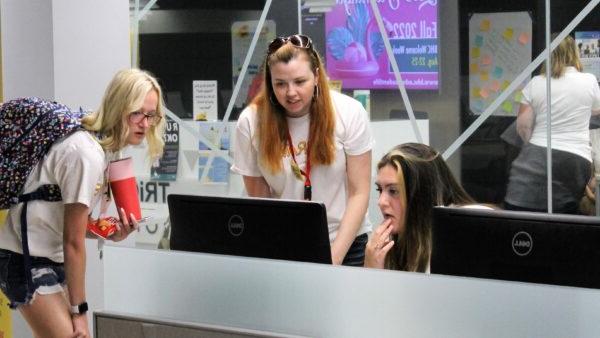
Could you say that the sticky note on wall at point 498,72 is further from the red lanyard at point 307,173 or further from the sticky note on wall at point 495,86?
the red lanyard at point 307,173

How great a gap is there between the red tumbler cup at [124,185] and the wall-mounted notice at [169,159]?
329 centimetres

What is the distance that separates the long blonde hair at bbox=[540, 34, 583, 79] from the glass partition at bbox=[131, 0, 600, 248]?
0.04m

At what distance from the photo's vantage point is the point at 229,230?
2.40 m

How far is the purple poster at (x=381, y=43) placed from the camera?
6008mm

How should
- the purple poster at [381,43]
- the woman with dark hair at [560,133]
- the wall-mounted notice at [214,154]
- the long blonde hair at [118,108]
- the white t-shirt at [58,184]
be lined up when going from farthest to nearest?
the wall-mounted notice at [214,154], the purple poster at [381,43], the woman with dark hair at [560,133], the long blonde hair at [118,108], the white t-shirt at [58,184]

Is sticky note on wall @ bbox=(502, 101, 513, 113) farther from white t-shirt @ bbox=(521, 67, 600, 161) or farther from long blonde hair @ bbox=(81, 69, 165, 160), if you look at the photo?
long blonde hair @ bbox=(81, 69, 165, 160)

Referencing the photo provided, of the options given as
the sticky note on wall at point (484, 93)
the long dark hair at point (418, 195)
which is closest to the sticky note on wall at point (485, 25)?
the sticky note on wall at point (484, 93)

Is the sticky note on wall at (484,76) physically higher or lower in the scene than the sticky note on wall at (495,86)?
higher

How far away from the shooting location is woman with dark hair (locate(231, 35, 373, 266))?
3387 millimetres

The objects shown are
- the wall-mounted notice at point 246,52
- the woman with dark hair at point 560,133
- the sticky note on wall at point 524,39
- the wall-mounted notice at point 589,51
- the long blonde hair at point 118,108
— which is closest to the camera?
the long blonde hair at point 118,108

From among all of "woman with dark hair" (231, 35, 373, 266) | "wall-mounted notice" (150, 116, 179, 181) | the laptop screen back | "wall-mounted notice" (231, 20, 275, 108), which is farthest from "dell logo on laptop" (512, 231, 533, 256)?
"wall-mounted notice" (150, 116, 179, 181)

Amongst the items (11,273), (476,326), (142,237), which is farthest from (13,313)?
(476,326)

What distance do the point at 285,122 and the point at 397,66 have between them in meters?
2.74

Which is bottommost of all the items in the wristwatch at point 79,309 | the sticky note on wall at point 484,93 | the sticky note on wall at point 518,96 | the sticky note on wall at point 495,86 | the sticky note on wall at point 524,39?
the wristwatch at point 79,309
